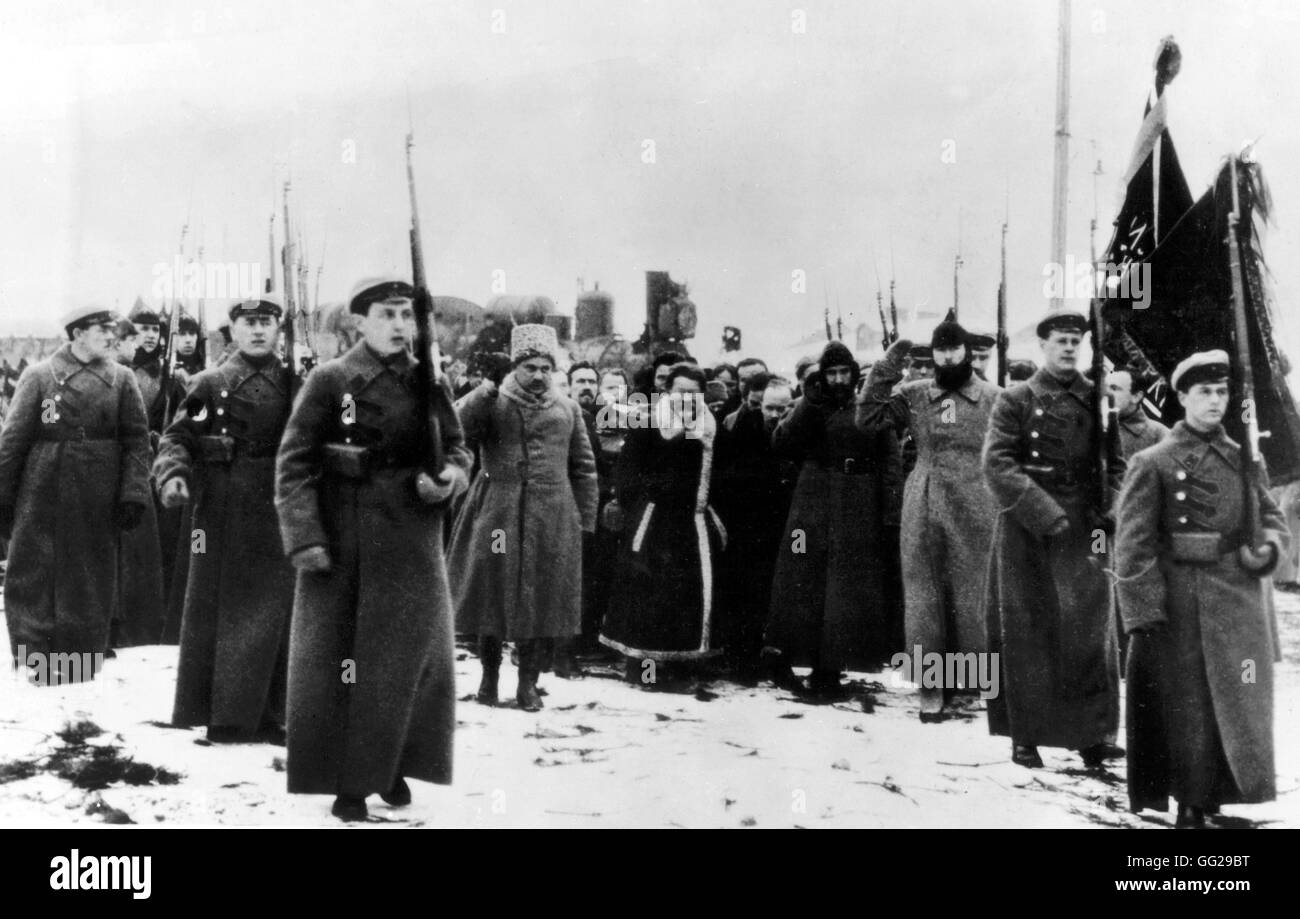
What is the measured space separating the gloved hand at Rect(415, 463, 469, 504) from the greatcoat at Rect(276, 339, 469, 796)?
0.14ft

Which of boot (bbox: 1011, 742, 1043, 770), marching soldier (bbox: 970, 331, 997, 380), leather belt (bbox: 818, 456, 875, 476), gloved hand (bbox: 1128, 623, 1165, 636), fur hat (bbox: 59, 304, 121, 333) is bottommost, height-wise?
boot (bbox: 1011, 742, 1043, 770)

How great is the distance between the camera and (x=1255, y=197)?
456cm

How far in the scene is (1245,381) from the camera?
424cm

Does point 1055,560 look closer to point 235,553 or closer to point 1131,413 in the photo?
point 1131,413

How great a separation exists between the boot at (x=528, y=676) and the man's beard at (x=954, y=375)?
2.04 meters

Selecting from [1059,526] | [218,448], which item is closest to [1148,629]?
[1059,526]

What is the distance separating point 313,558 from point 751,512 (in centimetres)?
251

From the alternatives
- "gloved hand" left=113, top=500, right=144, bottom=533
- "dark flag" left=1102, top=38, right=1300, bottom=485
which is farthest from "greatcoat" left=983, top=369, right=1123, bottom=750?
"gloved hand" left=113, top=500, right=144, bottom=533

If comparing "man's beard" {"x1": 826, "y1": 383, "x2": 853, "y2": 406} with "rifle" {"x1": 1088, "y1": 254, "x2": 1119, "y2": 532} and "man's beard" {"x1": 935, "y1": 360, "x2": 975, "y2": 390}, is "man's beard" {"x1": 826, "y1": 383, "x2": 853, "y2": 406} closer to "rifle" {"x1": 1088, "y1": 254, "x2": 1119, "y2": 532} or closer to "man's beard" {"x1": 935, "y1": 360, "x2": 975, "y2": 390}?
"man's beard" {"x1": 935, "y1": 360, "x2": 975, "y2": 390}

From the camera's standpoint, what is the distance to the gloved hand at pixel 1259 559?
3898 millimetres

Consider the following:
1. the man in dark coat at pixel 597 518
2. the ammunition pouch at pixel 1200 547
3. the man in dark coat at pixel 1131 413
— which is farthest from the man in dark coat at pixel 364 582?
the man in dark coat at pixel 1131 413

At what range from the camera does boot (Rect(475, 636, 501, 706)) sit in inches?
199

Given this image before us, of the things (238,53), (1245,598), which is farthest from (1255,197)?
(238,53)
